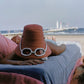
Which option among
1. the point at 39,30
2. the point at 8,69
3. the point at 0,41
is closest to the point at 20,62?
the point at 8,69

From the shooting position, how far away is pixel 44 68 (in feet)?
3.28

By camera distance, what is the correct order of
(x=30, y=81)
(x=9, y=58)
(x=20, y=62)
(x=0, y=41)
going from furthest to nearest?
1. (x=0, y=41)
2. (x=9, y=58)
3. (x=20, y=62)
4. (x=30, y=81)

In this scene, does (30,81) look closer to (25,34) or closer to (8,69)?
(8,69)

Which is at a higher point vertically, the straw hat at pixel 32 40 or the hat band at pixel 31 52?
the straw hat at pixel 32 40

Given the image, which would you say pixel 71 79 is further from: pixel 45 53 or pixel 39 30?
pixel 39 30

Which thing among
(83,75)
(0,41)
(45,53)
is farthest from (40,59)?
(0,41)

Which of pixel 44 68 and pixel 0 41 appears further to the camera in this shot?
pixel 0 41

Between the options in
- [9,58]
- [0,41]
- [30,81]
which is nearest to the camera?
[30,81]

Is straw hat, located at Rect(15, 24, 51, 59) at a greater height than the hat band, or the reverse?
straw hat, located at Rect(15, 24, 51, 59)

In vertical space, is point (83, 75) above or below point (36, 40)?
below

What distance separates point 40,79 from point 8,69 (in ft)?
0.65

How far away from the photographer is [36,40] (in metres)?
1.18

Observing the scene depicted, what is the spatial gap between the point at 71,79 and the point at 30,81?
67cm

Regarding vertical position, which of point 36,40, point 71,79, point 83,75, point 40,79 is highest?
point 36,40
